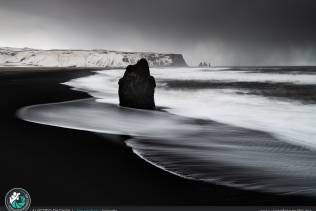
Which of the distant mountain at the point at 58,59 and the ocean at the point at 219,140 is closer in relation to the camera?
the ocean at the point at 219,140

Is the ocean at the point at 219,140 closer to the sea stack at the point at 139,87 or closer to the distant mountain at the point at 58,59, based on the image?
the sea stack at the point at 139,87

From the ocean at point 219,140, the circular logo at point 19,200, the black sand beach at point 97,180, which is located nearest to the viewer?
the circular logo at point 19,200

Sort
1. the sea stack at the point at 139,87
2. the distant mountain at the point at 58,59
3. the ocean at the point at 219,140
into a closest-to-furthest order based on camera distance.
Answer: the ocean at the point at 219,140 < the sea stack at the point at 139,87 < the distant mountain at the point at 58,59

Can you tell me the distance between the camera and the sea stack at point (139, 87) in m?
11.3

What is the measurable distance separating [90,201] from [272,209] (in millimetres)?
1968

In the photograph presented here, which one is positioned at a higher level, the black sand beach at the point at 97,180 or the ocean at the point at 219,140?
the black sand beach at the point at 97,180

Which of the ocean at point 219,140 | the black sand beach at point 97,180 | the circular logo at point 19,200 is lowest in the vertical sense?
the ocean at point 219,140

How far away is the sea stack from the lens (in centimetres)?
1134

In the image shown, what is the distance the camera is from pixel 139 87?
11.3 meters

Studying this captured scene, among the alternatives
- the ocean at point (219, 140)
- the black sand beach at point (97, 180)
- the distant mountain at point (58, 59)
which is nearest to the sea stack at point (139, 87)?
the ocean at point (219, 140)

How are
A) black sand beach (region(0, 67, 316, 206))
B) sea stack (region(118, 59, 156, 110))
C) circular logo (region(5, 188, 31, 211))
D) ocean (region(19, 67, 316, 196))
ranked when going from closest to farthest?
circular logo (region(5, 188, 31, 211)) < black sand beach (region(0, 67, 316, 206)) < ocean (region(19, 67, 316, 196)) < sea stack (region(118, 59, 156, 110))

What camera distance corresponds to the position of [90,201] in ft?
12.2

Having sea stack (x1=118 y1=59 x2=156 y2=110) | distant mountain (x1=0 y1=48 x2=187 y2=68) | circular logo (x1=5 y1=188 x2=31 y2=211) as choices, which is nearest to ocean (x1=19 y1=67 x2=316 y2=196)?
sea stack (x1=118 y1=59 x2=156 y2=110)

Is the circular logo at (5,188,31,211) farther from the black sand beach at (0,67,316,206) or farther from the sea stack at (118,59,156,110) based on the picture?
the sea stack at (118,59,156,110)
